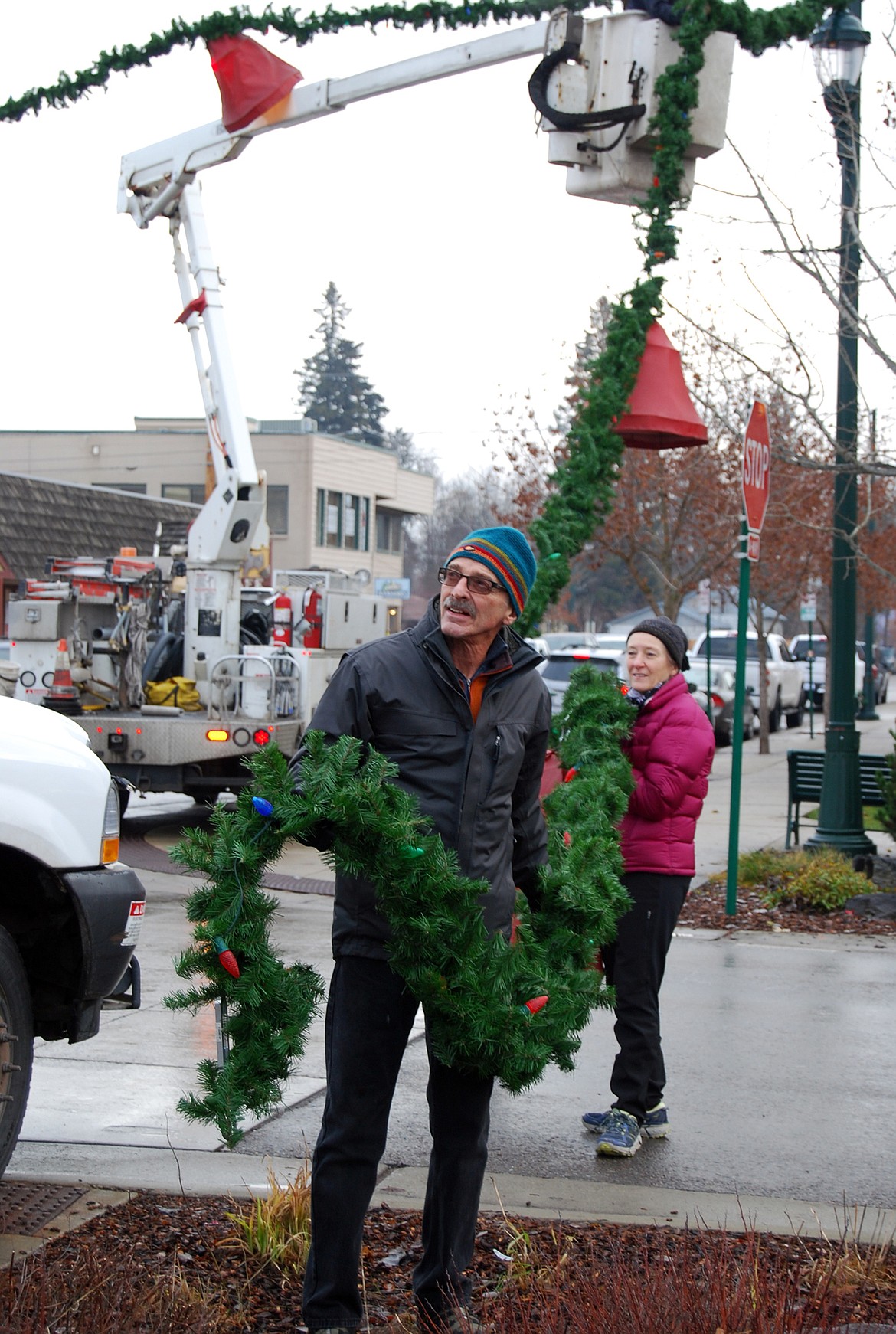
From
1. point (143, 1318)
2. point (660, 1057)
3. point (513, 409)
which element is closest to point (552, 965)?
point (143, 1318)

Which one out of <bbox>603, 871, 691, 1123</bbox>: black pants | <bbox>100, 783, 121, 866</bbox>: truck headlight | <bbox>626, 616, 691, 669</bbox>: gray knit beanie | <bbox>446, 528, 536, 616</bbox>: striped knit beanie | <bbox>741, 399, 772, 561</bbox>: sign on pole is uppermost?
<bbox>741, 399, 772, 561</bbox>: sign on pole

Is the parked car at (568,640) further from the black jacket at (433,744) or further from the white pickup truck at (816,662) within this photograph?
the black jacket at (433,744)

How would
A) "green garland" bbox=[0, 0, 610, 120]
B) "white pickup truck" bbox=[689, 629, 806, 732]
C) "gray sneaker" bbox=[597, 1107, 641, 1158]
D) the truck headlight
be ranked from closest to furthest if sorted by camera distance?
1. the truck headlight
2. "gray sneaker" bbox=[597, 1107, 641, 1158]
3. "green garland" bbox=[0, 0, 610, 120]
4. "white pickup truck" bbox=[689, 629, 806, 732]

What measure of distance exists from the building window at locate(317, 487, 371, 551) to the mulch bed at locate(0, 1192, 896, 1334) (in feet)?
158

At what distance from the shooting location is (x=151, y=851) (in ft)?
41.8

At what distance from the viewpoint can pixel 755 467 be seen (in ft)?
31.2

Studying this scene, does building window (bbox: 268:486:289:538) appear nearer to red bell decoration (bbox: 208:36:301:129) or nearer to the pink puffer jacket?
red bell decoration (bbox: 208:36:301:129)

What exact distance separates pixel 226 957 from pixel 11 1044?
1.23 m

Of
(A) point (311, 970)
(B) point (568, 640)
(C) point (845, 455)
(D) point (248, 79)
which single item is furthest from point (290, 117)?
(B) point (568, 640)

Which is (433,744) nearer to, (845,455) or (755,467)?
(755,467)

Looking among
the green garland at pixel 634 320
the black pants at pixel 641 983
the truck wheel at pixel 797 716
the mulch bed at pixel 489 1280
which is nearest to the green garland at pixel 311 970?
the mulch bed at pixel 489 1280

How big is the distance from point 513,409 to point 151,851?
15284 mm

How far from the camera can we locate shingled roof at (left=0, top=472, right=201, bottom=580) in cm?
3388

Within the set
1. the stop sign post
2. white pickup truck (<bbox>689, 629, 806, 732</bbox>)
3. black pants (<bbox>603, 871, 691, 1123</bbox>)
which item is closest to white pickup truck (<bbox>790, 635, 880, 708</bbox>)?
white pickup truck (<bbox>689, 629, 806, 732</bbox>)
